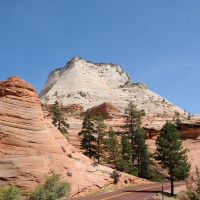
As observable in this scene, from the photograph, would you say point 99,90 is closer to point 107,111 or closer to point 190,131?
point 107,111

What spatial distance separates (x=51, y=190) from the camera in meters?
18.8

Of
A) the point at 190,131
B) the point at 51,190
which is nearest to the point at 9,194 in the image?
the point at 51,190

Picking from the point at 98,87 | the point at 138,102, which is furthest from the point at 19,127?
the point at 98,87

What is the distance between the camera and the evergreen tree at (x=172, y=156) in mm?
26094

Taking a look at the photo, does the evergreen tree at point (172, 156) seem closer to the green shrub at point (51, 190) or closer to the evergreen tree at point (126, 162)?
the evergreen tree at point (126, 162)

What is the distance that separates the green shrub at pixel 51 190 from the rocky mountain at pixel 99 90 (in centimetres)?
6544

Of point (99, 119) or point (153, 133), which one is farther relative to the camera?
point (153, 133)

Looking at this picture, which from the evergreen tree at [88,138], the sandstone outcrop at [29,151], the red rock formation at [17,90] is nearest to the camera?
the sandstone outcrop at [29,151]

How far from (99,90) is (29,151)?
96.7 meters

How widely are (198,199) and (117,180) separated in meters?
17.5

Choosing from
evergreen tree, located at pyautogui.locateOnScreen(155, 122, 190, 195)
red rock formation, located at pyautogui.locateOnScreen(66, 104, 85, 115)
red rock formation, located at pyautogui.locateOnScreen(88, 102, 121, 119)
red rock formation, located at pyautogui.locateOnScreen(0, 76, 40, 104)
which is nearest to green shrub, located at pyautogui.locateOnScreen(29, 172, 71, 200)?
red rock formation, located at pyautogui.locateOnScreen(0, 76, 40, 104)

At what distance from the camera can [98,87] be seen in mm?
122688

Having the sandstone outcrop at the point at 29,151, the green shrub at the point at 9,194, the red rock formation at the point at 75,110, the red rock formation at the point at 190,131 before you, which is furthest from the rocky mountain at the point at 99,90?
the green shrub at the point at 9,194

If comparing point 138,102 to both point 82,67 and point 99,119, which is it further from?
point 82,67
